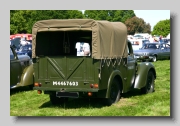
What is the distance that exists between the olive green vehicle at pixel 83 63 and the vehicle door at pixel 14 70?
217 centimetres

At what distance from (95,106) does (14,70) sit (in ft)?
11.6

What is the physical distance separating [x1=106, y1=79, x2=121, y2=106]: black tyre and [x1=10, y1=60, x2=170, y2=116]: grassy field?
12 cm

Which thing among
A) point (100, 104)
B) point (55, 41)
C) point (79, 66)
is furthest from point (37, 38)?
point (100, 104)

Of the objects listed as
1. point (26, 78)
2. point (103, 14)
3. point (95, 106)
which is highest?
point (103, 14)

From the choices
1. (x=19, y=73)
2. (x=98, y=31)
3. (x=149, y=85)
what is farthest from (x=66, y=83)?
(x=19, y=73)

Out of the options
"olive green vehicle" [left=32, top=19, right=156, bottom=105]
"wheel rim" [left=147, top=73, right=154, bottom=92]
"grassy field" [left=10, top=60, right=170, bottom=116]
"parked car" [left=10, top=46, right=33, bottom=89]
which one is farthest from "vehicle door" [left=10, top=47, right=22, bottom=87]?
"wheel rim" [left=147, top=73, right=154, bottom=92]

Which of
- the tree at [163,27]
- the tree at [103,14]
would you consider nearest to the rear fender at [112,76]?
the tree at [103,14]

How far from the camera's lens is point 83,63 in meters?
8.47

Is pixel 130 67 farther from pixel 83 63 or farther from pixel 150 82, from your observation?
pixel 83 63

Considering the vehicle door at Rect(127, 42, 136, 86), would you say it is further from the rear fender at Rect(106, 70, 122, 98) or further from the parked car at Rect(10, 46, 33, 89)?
the parked car at Rect(10, 46, 33, 89)

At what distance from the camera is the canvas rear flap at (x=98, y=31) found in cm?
829

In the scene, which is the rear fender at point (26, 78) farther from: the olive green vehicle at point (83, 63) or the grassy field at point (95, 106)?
the olive green vehicle at point (83, 63)

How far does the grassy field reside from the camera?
844 cm

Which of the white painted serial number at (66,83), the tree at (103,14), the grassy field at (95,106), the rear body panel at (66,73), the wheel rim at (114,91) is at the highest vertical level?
the tree at (103,14)
